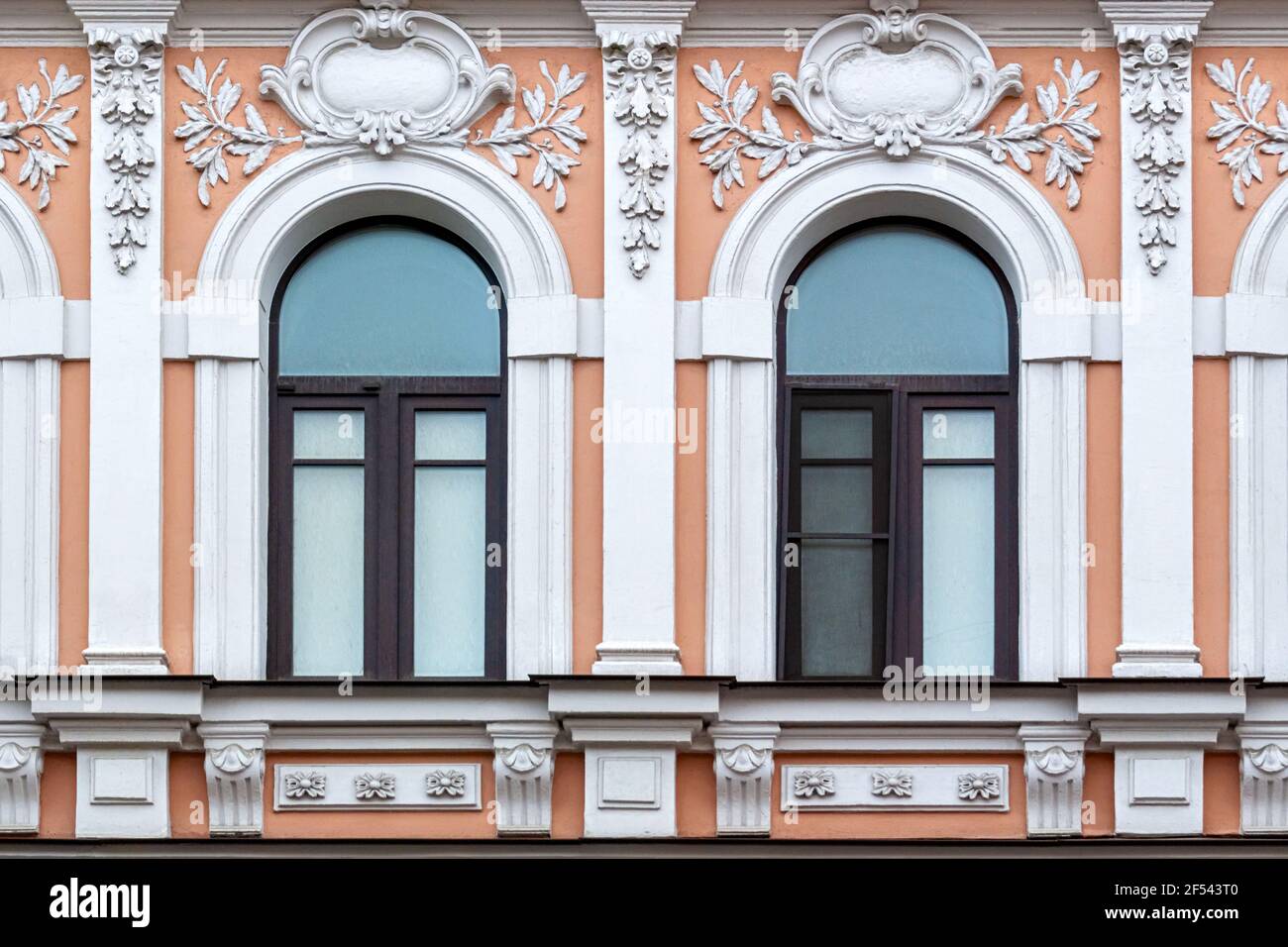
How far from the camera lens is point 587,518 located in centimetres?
1622

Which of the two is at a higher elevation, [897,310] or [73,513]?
[897,310]

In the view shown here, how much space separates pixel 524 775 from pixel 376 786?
0.82 m

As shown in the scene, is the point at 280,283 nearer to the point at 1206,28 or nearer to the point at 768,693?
the point at 768,693

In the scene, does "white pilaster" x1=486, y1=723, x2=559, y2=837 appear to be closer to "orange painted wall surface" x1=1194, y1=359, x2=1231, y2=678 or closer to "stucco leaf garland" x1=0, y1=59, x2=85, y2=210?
"orange painted wall surface" x1=1194, y1=359, x2=1231, y2=678

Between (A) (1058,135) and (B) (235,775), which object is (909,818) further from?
(A) (1058,135)

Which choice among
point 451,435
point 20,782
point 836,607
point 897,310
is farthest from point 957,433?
point 20,782

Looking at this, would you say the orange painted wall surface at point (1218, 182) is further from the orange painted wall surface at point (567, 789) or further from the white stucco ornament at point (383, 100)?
the orange painted wall surface at point (567, 789)

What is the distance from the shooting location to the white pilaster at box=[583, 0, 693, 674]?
52.6 feet

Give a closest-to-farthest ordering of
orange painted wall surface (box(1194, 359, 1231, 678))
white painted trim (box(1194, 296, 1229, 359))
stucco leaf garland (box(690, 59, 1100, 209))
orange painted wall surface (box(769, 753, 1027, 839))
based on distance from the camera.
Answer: orange painted wall surface (box(769, 753, 1027, 839))
orange painted wall surface (box(1194, 359, 1231, 678))
white painted trim (box(1194, 296, 1229, 359))
stucco leaf garland (box(690, 59, 1100, 209))

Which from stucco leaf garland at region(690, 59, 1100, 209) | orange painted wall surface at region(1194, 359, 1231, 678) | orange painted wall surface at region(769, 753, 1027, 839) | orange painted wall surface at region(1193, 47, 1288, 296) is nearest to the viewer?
orange painted wall surface at region(769, 753, 1027, 839)

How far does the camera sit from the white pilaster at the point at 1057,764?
1588 centimetres

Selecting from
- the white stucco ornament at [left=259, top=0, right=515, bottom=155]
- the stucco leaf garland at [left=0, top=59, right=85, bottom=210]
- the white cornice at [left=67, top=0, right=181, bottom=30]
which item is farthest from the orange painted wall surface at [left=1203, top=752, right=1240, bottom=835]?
the stucco leaf garland at [left=0, top=59, right=85, bottom=210]

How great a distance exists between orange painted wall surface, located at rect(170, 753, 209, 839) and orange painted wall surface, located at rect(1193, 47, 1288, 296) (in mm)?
6013
